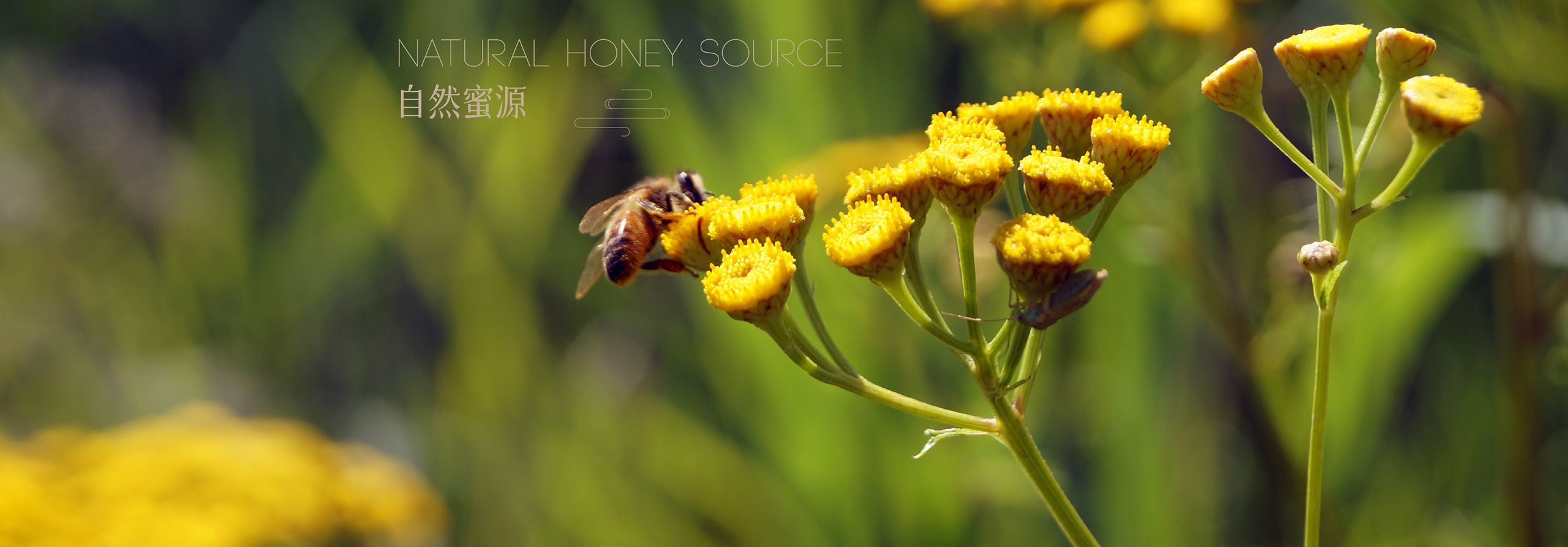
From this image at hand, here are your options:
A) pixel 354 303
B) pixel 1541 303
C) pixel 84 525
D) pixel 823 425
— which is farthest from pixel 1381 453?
pixel 354 303

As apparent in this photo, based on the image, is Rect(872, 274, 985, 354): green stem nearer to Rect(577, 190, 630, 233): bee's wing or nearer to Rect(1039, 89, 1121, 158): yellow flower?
Rect(1039, 89, 1121, 158): yellow flower

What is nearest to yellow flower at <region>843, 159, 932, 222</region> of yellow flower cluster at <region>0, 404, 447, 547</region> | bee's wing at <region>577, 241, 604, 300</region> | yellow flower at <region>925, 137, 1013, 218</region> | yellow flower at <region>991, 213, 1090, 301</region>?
yellow flower at <region>925, 137, 1013, 218</region>

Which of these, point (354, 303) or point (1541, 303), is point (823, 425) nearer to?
point (1541, 303)

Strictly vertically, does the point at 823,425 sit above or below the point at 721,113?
below

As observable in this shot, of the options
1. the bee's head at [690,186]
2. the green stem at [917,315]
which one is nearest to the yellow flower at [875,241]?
the green stem at [917,315]

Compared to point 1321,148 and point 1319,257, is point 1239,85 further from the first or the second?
point 1319,257

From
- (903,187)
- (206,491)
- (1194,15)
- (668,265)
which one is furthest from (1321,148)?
(206,491)
